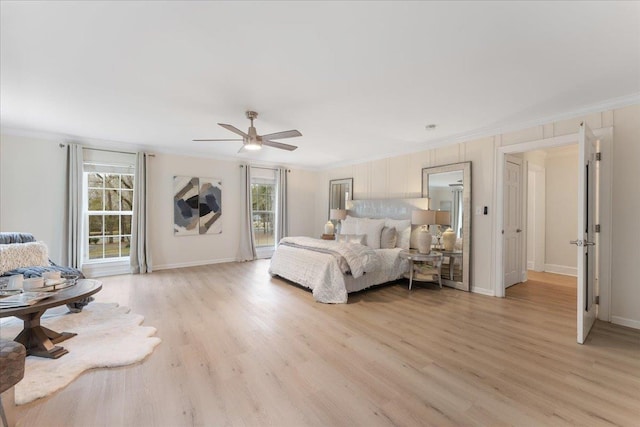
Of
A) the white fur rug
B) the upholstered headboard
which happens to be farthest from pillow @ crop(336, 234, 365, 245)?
the white fur rug

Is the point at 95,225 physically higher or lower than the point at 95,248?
higher

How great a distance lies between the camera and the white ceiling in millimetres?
1762

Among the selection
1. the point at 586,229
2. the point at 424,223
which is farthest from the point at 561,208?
the point at 586,229

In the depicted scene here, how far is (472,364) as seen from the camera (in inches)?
87.2

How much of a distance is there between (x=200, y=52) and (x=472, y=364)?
3.29 m

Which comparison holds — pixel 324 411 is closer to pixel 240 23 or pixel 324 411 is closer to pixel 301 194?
pixel 240 23

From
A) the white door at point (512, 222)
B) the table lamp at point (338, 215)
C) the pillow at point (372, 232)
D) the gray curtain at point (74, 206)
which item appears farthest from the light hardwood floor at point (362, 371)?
the table lamp at point (338, 215)

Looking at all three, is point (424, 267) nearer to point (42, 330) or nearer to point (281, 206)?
point (281, 206)

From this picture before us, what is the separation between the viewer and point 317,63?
2332mm

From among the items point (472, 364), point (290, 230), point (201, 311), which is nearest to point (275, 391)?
point (472, 364)

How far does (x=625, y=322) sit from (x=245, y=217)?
6315 mm

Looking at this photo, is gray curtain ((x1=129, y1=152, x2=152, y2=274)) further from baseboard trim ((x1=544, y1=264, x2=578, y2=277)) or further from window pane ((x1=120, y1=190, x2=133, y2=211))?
baseboard trim ((x1=544, y1=264, x2=578, y2=277))

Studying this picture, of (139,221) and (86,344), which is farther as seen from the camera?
(139,221)

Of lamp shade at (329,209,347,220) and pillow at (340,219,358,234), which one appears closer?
pillow at (340,219,358,234)
